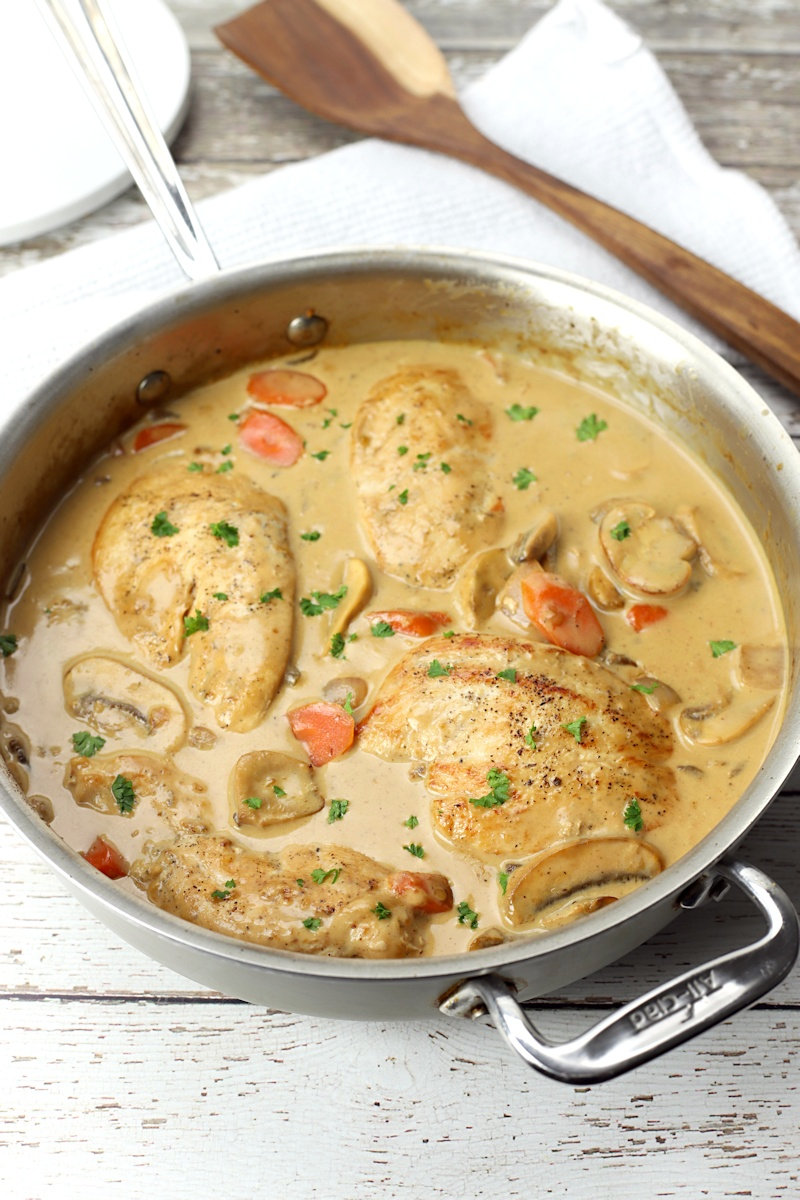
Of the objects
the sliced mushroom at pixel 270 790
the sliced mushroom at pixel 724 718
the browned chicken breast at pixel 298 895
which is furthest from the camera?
the sliced mushroom at pixel 724 718

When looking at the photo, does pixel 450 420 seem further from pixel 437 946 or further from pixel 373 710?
pixel 437 946

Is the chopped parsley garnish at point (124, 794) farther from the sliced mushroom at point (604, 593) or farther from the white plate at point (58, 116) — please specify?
the white plate at point (58, 116)

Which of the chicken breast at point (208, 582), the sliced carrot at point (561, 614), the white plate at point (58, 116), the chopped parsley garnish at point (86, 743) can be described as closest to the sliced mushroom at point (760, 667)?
the sliced carrot at point (561, 614)

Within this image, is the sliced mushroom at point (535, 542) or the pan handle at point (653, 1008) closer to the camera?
the pan handle at point (653, 1008)

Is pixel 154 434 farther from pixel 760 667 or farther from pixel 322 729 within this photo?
pixel 760 667

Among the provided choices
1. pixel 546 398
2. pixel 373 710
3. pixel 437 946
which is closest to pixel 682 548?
pixel 546 398
